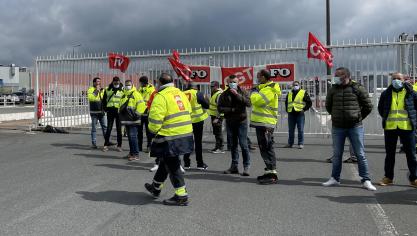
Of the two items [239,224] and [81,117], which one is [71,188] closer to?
[239,224]

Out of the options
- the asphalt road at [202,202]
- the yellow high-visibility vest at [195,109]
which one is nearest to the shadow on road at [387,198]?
the asphalt road at [202,202]

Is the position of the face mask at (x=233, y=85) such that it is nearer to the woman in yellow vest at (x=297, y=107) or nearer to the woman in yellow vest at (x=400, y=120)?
the woman in yellow vest at (x=400, y=120)

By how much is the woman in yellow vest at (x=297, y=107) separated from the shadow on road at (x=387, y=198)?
501cm

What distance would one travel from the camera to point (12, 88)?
229 ft

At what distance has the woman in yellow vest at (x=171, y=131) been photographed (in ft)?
18.4

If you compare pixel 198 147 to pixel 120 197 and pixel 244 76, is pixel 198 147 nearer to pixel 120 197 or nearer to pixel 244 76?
pixel 120 197

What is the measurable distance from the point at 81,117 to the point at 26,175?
8.91 meters

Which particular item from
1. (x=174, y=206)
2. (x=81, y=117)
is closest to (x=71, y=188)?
(x=174, y=206)

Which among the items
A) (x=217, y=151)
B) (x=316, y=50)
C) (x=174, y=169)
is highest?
(x=316, y=50)

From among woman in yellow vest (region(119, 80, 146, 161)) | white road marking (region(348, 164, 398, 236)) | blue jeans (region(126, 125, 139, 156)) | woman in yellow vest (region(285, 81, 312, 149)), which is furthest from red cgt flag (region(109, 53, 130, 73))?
white road marking (region(348, 164, 398, 236))

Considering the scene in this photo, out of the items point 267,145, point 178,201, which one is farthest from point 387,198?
point 178,201

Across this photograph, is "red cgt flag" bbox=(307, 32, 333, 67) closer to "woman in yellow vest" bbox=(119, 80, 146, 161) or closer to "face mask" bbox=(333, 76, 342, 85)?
"woman in yellow vest" bbox=(119, 80, 146, 161)

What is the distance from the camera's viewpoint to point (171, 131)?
566 cm

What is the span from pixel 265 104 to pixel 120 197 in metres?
2.76
